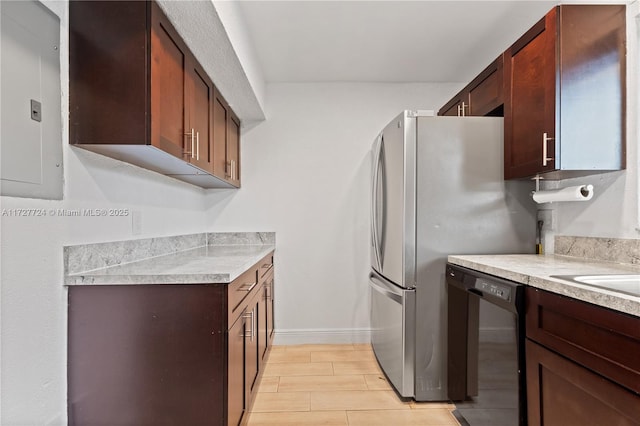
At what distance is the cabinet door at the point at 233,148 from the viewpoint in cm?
273

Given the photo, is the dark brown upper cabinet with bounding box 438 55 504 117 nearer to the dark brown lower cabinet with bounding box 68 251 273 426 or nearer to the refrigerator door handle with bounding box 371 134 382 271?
the refrigerator door handle with bounding box 371 134 382 271

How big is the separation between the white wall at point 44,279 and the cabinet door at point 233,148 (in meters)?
1.12

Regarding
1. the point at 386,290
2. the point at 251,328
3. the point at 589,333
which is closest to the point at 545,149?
the point at 589,333

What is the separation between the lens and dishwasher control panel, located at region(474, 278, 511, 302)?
143 centimetres

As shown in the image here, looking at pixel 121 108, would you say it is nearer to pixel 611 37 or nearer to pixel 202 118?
pixel 202 118

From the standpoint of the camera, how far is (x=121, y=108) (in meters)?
1.36

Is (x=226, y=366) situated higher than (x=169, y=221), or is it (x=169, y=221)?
(x=169, y=221)

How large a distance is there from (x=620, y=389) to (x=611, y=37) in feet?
5.44

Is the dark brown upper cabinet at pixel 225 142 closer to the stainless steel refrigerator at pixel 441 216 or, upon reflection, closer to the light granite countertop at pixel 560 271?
the stainless steel refrigerator at pixel 441 216

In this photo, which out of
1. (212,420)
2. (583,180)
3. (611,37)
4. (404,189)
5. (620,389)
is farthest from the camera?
Result: (404,189)

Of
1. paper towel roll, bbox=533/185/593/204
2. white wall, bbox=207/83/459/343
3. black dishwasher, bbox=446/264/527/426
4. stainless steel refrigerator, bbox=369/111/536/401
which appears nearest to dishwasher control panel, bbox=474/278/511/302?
black dishwasher, bbox=446/264/527/426

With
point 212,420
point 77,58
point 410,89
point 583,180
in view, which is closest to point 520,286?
point 583,180

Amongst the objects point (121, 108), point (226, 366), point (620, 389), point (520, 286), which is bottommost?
point (226, 366)

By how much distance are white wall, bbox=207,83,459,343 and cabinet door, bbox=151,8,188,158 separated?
147 cm
